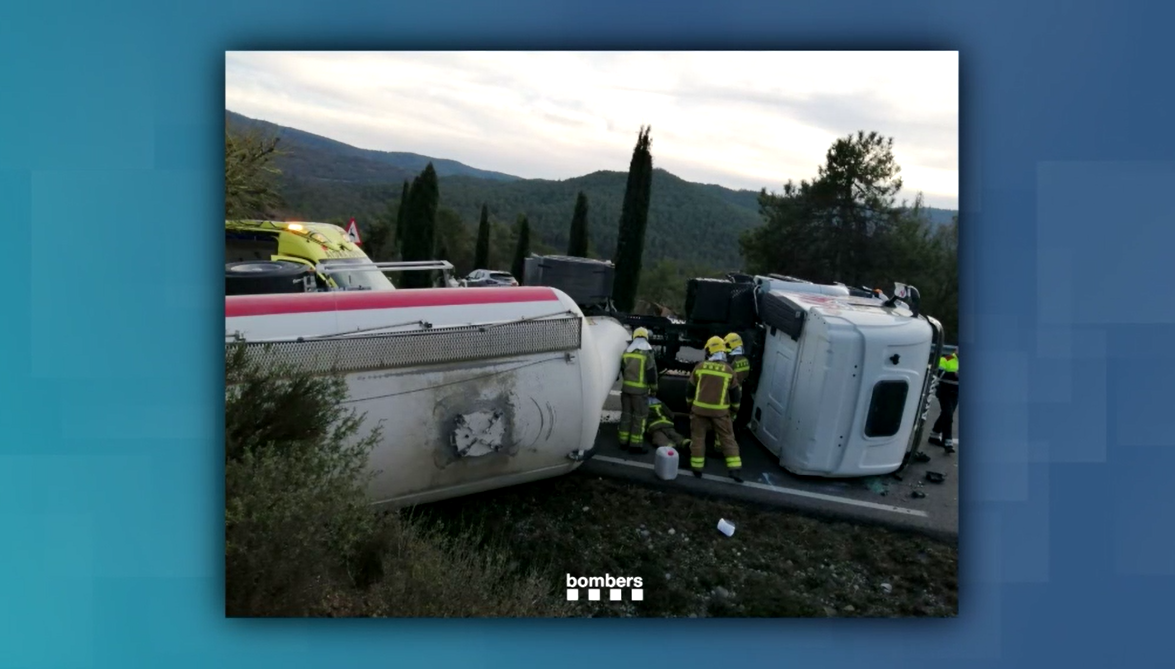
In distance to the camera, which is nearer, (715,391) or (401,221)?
(401,221)

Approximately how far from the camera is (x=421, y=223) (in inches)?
120

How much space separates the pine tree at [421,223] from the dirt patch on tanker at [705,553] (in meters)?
1.14

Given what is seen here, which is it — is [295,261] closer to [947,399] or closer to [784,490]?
[784,490]

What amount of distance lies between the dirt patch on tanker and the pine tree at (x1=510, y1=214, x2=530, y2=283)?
1.07 meters

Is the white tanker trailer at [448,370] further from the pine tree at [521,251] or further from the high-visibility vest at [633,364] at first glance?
the high-visibility vest at [633,364]

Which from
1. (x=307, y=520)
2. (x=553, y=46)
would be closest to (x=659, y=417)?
(x=307, y=520)

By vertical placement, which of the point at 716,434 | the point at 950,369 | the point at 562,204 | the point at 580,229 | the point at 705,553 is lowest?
the point at 705,553

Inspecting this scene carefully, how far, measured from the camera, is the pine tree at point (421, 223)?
9.56 feet

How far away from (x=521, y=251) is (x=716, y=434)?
1537 millimetres

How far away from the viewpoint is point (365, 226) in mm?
2965

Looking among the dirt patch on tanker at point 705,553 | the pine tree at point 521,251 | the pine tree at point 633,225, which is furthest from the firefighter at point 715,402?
the pine tree at point 521,251

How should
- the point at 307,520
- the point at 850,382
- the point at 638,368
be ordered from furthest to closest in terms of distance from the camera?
the point at 638,368
the point at 850,382
the point at 307,520
